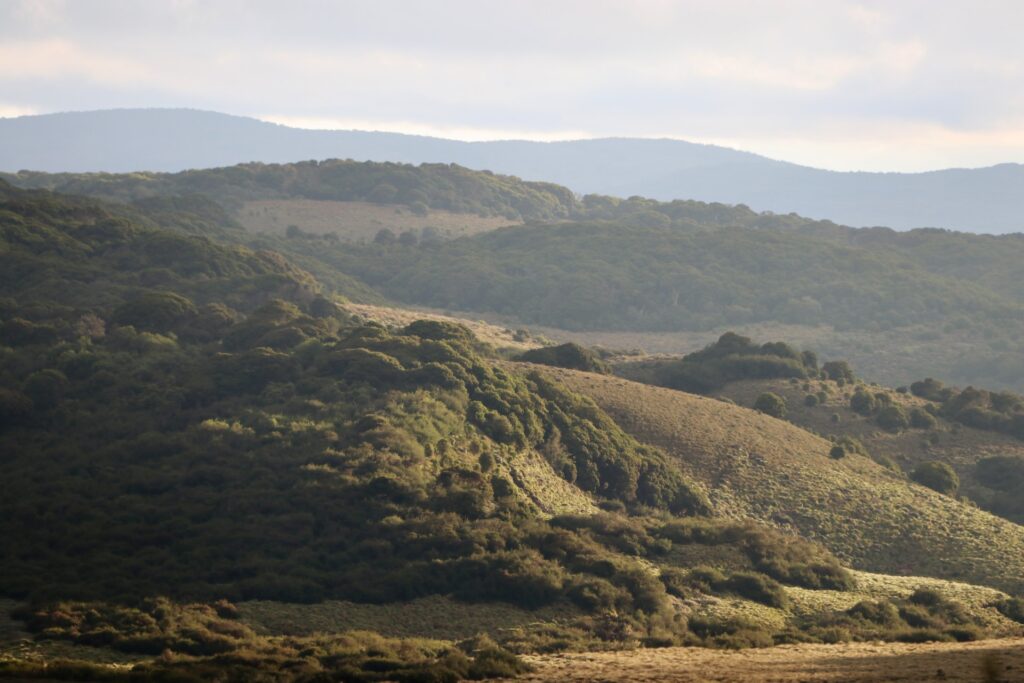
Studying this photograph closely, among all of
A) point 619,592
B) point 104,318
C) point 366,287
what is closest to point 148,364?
point 104,318

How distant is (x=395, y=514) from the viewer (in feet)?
166

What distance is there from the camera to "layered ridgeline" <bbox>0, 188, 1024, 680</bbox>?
131ft

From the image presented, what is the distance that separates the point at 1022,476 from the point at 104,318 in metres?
59.8

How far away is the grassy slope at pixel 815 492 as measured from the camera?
60812 millimetres

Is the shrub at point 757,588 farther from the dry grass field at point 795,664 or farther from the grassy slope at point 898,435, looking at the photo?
the grassy slope at point 898,435

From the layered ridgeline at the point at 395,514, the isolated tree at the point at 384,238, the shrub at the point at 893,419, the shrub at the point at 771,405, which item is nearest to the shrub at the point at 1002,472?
the shrub at the point at 893,419

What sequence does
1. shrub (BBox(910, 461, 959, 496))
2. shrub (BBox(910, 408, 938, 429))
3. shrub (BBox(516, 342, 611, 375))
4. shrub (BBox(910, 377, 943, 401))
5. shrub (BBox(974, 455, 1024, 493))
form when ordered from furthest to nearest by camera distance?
shrub (BBox(910, 377, 943, 401)), shrub (BBox(910, 408, 938, 429)), shrub (BBox(516, 342, 611, 375)), shrub (BBox(974, 455, 1024, 493)), shrub (BBox(910, 461, 959, 496))

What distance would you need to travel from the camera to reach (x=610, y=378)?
8156cm

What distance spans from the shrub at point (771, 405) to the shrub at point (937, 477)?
10993 mm

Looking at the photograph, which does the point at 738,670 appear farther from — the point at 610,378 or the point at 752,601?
the point at 610,378

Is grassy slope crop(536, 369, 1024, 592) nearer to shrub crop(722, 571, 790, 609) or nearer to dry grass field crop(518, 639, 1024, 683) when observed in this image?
shrub crop(722, 571, 790, 609)

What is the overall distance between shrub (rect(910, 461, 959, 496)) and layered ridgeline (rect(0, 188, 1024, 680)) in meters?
3.26

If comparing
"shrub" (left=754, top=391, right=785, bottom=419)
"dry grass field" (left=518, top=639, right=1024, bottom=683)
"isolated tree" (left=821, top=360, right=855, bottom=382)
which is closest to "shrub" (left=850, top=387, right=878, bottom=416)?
"isolated tree" (left=821, top=360, right=855, bottom=382)

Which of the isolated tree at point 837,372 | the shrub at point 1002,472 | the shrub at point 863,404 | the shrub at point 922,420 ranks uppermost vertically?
the isolated tree at point 837,372
